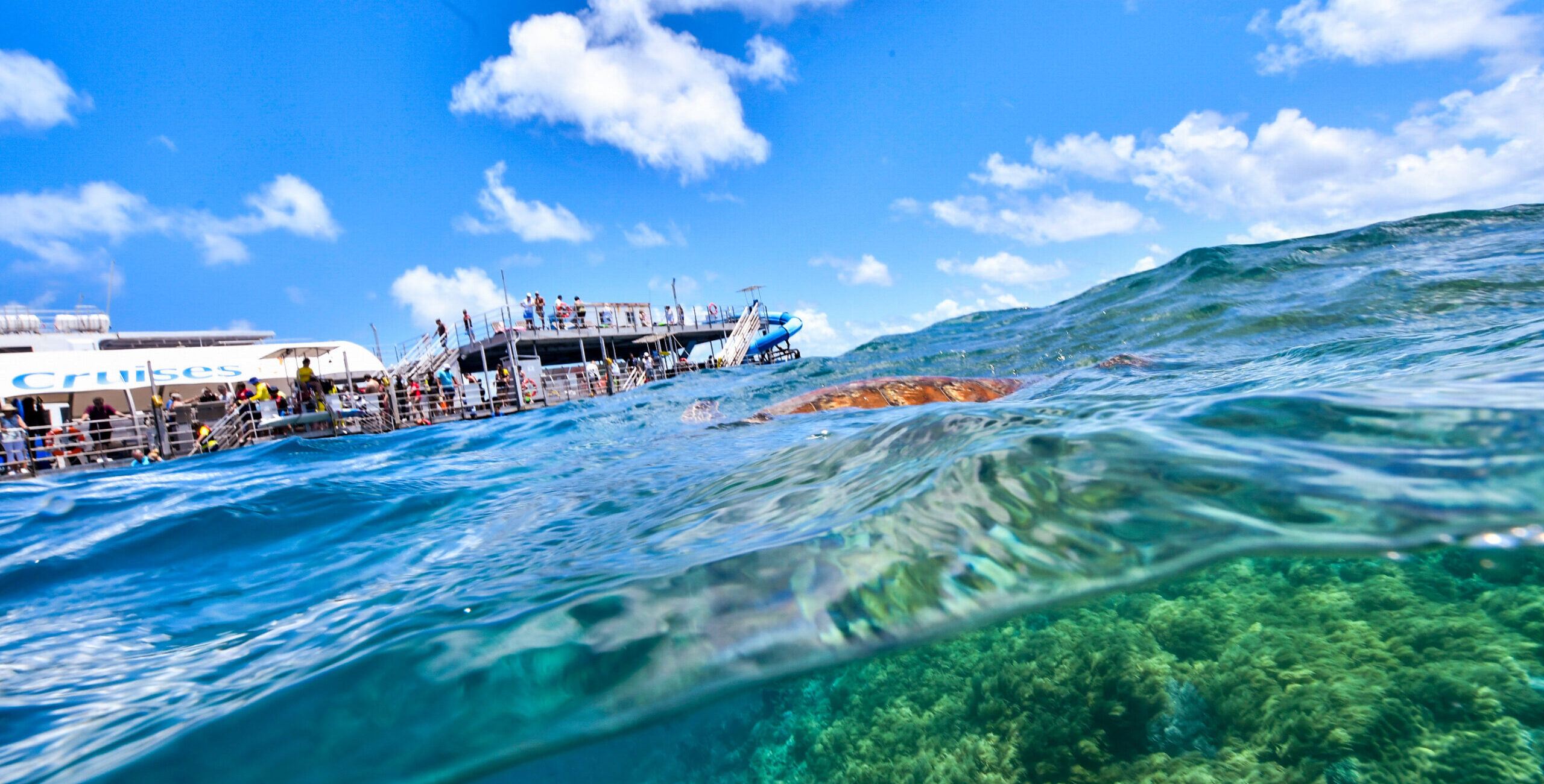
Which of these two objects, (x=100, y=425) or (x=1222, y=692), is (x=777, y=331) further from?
(x=1222, y=692)

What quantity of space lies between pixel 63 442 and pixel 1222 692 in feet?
68.6

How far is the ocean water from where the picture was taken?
45.2 inches

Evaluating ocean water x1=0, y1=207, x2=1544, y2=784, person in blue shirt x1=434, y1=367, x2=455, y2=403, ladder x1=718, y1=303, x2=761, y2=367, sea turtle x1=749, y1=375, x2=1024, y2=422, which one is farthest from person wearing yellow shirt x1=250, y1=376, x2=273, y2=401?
ladder x1=718, y1=303, x2=761, y2=367

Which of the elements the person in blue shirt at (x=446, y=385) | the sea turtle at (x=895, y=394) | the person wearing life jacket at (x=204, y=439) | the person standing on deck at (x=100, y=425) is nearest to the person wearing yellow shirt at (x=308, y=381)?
the person wearing life jacket at (x=204, y=439)

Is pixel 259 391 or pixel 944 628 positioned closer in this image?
pixel 944 628

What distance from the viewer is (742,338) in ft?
109

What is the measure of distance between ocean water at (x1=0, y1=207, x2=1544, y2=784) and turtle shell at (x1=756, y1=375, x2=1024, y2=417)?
3.28m

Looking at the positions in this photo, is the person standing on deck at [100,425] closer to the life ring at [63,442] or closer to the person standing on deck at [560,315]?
the life ring at [63,442]

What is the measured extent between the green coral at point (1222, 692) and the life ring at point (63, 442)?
17970 mm

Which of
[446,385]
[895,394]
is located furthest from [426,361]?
[895,394]

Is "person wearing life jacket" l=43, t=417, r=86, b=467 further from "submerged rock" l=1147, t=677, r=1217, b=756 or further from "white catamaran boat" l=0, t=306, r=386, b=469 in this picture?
"submerged rock" l=1147, t=677, r=1217, b=756

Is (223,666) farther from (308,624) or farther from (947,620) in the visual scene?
(947,620)

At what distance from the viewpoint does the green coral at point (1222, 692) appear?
1.00 metres

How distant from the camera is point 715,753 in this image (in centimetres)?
135
